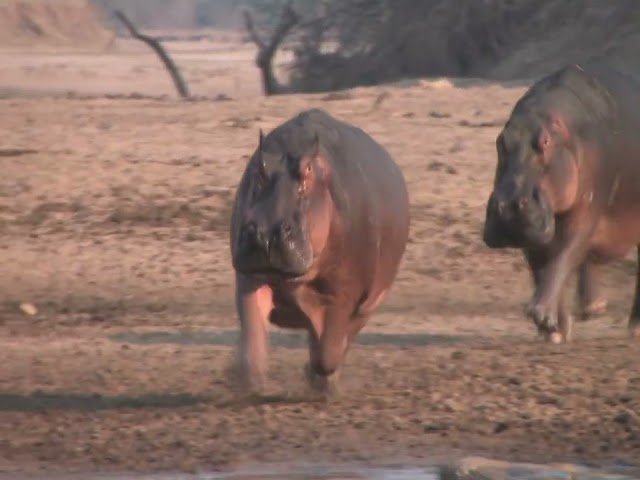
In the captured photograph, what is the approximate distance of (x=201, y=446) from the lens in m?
7.54

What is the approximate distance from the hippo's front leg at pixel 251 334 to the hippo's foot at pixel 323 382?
67cm

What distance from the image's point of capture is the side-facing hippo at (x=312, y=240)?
7.14 m

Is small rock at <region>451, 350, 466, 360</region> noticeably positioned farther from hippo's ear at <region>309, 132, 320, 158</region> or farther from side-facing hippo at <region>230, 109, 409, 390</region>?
hippo's ear at <region>309, 132, 320, 158</region>

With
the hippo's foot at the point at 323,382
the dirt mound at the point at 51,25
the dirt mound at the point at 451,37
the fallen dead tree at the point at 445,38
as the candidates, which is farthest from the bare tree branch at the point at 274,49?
the dirt mound at the point at 51,25

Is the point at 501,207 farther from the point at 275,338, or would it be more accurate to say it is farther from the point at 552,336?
the point at 275,338

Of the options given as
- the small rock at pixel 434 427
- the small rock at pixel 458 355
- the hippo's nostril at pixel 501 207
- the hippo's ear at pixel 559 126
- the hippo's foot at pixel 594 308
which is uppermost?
the hippo's ear at pixel 559 126

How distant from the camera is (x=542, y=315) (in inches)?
356

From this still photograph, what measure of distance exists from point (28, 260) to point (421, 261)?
7.76ft

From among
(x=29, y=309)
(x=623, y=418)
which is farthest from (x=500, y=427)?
(x=29, y=309)

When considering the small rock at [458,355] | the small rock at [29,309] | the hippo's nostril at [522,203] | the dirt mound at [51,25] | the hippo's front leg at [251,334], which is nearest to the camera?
the hippo's front leg at [251,334]

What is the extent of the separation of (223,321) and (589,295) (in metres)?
2.01

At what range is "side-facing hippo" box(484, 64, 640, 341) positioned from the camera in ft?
29.0

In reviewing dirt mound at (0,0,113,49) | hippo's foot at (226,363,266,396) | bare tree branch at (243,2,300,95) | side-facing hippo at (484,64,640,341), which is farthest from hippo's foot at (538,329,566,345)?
dirt mound at (0,0,113,49)

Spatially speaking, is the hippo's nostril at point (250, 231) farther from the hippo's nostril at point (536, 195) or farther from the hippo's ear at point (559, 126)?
the hippo's ear at point (559, 126)
